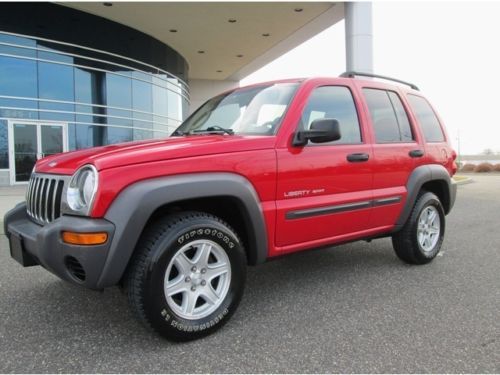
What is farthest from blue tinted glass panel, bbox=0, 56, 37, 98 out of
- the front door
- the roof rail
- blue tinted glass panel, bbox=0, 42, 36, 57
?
the roof rail

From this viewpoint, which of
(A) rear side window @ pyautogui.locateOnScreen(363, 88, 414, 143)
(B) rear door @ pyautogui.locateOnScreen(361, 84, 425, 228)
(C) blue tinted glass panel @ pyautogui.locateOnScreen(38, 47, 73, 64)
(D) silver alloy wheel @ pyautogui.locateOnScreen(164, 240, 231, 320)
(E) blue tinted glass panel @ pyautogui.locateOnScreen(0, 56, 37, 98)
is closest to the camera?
(D) silver alloy wheel @ pyautogui.locateOnScreen(164, 240, 231, 320)

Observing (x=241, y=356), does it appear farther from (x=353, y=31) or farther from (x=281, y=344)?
(x=353, y=31)

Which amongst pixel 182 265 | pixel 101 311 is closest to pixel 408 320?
pixel 182 265

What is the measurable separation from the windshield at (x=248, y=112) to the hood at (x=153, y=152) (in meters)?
0.23

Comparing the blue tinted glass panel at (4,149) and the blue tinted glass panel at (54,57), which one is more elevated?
the blue tinted glass panel at (54,57)

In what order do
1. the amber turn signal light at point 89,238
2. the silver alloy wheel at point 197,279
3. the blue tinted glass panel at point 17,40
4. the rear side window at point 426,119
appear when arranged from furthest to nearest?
the blue tinted glass panel at point 17,40, the rear side window at point 426,119, the silver alloy wheel at point 197,279, the amber turn signal light at point 89,238

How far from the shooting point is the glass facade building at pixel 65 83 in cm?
1430

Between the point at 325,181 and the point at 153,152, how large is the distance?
1411 millimetres

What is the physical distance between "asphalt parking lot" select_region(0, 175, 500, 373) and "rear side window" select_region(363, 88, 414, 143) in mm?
1326

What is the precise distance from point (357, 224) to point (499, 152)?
69.0 meters

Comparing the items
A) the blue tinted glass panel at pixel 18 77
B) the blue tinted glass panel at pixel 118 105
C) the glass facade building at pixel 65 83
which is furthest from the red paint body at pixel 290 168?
the blue tinted glass panel at pixel 118 105

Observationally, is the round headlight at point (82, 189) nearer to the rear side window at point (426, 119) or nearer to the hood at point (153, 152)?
the hood at point (153, 152)

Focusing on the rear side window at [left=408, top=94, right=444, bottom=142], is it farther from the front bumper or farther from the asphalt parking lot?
the front bumper

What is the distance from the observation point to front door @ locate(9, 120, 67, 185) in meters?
14.7
